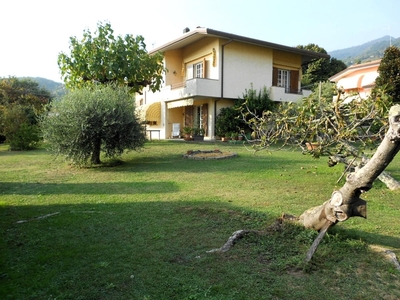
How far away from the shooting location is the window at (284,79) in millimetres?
25250

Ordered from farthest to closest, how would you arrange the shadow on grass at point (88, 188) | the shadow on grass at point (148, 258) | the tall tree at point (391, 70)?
the tall tree at point (391, 70) < the shadow on grass at point (88, 188) < the shadow on grass at point (148, 258)

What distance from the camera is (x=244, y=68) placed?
2241 centimetres

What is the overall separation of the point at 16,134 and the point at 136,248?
17.9m

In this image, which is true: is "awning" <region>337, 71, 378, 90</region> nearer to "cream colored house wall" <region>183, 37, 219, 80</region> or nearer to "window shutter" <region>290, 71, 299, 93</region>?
"window shutter" <region>290, 71, 299, 93</region>

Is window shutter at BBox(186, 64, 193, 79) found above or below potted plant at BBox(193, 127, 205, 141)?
above

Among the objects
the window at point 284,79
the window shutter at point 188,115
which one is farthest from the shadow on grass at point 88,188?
the window at point 284,79

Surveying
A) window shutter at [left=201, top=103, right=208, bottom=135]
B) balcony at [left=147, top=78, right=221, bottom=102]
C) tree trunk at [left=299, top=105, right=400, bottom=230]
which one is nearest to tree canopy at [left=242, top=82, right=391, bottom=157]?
tree trunk at [left=299, top=105, right=400, bottom=230]

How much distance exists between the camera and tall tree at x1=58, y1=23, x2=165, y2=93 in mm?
18172

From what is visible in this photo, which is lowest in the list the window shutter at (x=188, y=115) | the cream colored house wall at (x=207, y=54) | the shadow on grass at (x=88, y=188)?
the shadow on grass at (x=88, y=188)

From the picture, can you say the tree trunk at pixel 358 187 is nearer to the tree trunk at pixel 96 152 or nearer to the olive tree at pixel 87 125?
the olive tree at pixel 87 125

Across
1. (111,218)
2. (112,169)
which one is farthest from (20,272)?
(112,169)

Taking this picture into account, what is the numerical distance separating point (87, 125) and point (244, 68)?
1476cm

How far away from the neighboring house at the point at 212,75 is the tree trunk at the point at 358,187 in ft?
53.1

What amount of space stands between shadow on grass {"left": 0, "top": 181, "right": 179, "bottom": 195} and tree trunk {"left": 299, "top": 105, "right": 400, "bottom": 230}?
404cm
